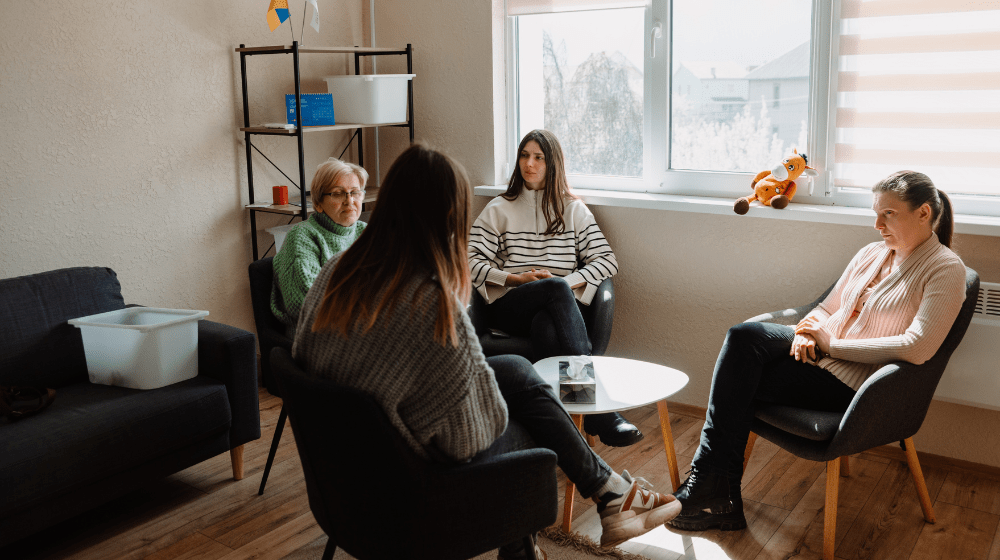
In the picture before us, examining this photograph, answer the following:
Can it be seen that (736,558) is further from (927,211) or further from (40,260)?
(40,260)

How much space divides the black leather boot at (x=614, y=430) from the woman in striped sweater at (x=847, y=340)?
11.4 inches

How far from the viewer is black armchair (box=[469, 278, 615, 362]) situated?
10.1 ft

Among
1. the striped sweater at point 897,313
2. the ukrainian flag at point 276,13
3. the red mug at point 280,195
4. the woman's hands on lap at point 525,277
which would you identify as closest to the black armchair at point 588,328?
the woman's hands on lap at point 525,277

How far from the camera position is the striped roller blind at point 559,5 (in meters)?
3.47

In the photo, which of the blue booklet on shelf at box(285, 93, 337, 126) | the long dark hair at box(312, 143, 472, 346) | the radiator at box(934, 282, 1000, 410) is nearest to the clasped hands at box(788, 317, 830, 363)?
the radiator at box(934, 282, 1000, 410)

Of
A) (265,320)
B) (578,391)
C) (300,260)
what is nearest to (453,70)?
(300,260)

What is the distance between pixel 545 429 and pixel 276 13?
236cm

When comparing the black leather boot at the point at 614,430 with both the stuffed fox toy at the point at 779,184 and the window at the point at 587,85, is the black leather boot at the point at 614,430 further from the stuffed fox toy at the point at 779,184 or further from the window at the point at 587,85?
the window at the point at 587,85

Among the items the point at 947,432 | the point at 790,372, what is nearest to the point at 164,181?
the point at 790,372

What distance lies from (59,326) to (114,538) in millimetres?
730

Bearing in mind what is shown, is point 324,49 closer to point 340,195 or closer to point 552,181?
point 340,195

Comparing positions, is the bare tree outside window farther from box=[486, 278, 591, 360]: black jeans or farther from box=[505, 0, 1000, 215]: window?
box=[486, 278, 591, 360]: black jeans

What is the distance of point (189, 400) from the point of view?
2582 millimetres

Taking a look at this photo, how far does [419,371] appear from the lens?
1618mm
